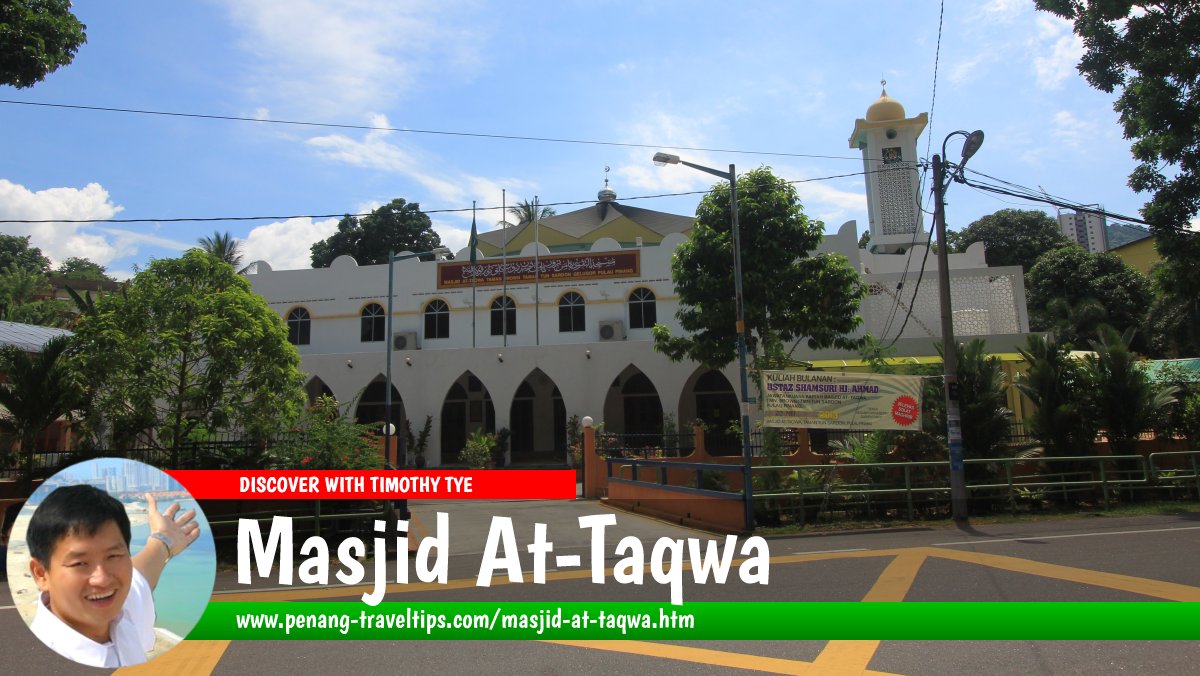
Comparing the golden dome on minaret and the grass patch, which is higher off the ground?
the golden dome on minaret

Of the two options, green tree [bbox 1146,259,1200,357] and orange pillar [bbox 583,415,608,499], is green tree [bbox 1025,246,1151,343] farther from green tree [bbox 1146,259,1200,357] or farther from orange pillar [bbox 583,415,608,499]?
orange pillar [bbox 583,415,608,499]

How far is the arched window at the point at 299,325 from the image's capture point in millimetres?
29422

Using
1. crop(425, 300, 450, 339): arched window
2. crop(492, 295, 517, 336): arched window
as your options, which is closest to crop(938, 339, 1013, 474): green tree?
crop(492, 295, 517, 336): arched window

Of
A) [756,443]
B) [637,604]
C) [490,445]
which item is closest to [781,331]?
[756,443]

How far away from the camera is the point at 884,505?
44.8ft

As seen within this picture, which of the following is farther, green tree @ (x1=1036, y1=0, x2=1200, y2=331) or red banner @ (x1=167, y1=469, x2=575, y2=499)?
green tree @ (x1=1036, y1=0, x2=1200, y2=331)

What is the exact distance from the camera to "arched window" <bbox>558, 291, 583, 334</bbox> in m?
27.6

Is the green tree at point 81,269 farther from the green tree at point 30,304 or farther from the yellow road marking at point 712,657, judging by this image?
the yellow road marking at point 712,657

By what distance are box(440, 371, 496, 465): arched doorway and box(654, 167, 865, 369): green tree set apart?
13.6m

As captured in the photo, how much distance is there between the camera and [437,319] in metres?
28.6

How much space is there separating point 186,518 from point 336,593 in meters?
5.54

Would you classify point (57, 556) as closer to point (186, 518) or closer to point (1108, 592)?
point (186, 518)

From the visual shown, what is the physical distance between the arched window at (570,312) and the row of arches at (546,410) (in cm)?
215

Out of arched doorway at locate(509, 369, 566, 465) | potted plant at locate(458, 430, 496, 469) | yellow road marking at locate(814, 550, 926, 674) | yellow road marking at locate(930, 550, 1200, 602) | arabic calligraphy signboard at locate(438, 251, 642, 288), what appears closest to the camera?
yellow road marking at locate(814, 550, 926, 674)
